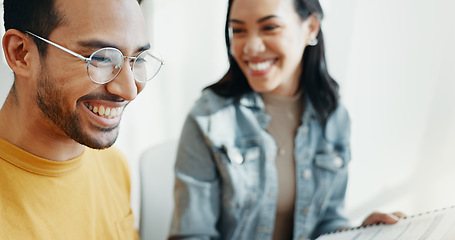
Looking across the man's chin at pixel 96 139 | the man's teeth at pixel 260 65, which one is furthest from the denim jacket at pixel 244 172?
the man's chin at pixel 96 139

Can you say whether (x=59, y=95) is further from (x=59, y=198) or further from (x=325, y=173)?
(x=325, y=173)

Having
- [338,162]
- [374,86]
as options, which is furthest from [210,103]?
[374,86]

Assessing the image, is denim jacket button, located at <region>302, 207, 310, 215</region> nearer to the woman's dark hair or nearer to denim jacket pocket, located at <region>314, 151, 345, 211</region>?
denim jacket pocket, located at <region>314, 151, 345, 211</region>

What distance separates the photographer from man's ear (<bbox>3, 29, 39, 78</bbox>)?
50 cm

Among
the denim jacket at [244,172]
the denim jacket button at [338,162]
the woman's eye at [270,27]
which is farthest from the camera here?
the denim jacket button at [338,162]

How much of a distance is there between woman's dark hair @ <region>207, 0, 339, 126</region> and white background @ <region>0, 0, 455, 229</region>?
29cm

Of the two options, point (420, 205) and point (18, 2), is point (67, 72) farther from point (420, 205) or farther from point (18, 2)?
point (420, 205)

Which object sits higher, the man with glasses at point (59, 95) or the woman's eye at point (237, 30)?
the woman's eye at point (237, 30)

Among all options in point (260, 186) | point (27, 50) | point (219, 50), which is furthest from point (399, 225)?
point (219, 50)

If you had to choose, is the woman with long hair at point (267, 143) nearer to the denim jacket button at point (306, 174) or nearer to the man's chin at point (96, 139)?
the denim jacket button at point (306, 174)

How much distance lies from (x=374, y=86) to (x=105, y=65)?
112cm

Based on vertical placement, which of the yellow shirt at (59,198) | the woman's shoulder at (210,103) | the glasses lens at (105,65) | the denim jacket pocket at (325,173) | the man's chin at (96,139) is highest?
the glasses lens at (105,65)

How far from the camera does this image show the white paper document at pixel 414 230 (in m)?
0.59

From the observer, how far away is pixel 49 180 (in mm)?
604
